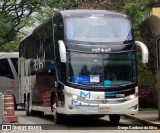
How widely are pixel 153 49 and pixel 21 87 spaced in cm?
743

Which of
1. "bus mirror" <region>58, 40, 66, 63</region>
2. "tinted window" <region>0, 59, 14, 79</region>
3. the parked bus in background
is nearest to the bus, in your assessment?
"bus mirror" <region>58, 40, 66, 63</region>

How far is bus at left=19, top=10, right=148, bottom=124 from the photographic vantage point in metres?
16.0

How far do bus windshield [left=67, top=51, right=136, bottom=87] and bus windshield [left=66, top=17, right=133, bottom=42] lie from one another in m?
0.59

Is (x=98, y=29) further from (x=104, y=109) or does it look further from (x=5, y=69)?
(x=5, y=69)

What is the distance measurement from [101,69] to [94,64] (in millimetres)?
287

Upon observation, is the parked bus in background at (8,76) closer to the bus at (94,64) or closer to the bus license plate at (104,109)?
the bus at (94,64)

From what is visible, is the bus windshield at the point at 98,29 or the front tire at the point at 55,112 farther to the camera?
the front tire at the point at 55,112

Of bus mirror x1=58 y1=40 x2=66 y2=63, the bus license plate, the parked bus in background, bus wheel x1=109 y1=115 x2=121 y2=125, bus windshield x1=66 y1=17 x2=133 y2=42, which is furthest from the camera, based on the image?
the parked bus in background

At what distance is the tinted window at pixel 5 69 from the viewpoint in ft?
97.5

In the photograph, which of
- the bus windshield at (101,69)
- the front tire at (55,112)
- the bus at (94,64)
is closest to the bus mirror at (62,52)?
the bus at (94,64)

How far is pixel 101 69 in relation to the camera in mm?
16266

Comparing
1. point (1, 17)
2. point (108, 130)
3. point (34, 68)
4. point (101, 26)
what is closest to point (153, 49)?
point (34, 68)

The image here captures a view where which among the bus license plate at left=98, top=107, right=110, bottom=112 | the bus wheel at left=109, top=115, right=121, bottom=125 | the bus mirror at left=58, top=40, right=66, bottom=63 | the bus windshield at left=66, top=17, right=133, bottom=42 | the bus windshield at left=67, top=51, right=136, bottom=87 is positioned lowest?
the bus wheel at left=109, top=115, right=121, bottom=125

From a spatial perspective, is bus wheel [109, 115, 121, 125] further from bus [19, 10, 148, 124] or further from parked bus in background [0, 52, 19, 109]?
parked bus in background [0, 52, 19, 109]
